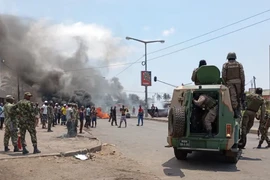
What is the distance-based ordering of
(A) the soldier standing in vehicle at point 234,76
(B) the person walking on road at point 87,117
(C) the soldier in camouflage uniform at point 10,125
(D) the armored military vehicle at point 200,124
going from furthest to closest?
(B) the person walking on road at point 87,117 < (A) the soldier standing in vehicle at point 234,76 < (C) the soldier in camouflage uniform at point 10,125 < (D) the armored military vehicle at point 200,124

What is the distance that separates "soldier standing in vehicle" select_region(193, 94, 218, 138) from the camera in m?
7.86

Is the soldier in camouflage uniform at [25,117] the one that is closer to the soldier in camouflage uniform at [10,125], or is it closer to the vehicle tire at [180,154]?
the soldier in camouflage uniform at [10,125]

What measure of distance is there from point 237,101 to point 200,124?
110 cm

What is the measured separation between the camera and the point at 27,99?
8.43 m

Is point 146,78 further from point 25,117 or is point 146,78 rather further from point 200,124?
point 25,117

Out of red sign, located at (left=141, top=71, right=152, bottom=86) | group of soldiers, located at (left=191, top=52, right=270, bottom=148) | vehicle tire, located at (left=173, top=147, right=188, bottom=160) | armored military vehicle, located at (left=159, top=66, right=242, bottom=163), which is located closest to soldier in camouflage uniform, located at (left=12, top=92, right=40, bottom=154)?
armored military vehicle, located at (left=159, top=66, right=242, bottom=163)

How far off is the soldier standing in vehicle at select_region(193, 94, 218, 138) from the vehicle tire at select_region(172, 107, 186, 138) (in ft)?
1.46

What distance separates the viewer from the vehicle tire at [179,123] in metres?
7.74

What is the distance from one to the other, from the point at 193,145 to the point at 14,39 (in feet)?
125

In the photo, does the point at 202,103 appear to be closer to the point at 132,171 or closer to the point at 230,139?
the point at 230,139

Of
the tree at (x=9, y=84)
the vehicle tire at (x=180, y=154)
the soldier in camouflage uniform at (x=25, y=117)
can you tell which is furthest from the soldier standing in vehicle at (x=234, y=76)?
the tree at (x=9, y=84)

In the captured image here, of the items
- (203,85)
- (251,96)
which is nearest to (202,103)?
(203,85)

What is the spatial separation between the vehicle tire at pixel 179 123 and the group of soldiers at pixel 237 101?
17.7 inches

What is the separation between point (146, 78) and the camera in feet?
122
